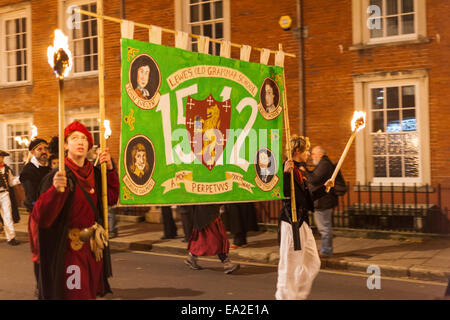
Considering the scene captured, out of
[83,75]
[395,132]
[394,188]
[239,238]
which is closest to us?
[239,238]

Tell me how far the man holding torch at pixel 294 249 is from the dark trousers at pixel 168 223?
5158 millimetres

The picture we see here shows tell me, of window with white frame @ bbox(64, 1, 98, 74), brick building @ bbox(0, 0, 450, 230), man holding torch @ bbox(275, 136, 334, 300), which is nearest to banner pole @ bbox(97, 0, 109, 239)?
man holding torch @ bbox(275, 136, 334, 300)

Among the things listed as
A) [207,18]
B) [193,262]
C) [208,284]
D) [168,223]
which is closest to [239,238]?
[168,223]

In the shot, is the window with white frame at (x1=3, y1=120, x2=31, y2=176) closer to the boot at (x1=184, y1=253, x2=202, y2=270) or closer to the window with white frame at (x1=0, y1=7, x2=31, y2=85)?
the window with white frame at (x1=0, y1=7, x2=31, y2=85)

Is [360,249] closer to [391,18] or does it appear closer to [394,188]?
[394,188]

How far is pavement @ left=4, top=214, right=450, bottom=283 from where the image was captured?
306 inches

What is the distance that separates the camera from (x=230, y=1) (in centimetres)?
1323

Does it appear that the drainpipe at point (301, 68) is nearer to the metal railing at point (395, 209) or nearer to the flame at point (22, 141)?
the metal railing at point (395, 209)

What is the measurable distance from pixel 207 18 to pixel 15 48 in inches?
280

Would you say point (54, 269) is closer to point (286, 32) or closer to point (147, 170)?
point (147, 170)

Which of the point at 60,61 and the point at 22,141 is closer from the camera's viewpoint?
the point at 60,61

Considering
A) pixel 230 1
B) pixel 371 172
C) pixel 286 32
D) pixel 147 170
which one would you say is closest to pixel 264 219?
pixel 371 172

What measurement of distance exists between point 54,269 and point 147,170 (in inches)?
44.3

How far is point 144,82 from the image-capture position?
4.52 metres
